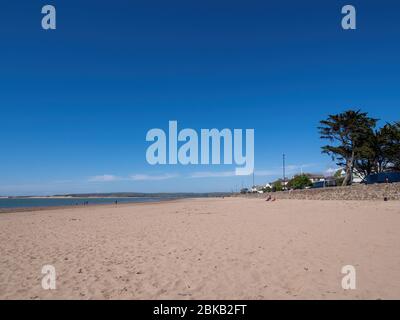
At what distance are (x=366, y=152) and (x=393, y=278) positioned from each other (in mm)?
43304

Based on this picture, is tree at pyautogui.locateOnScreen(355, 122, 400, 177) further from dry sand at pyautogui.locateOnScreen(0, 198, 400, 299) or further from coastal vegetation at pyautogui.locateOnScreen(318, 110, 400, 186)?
dry sand at pyautogui.locateOnScreen(0, 198, 400, 299)

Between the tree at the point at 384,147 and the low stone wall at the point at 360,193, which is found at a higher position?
the tree at the point at 384,147

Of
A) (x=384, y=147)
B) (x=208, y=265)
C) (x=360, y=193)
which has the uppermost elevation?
(x=384, y=147)

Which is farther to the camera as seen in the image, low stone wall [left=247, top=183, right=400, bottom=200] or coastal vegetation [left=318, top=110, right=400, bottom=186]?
coastal vegetation [left=318, top=110, right=400, bottom=186]

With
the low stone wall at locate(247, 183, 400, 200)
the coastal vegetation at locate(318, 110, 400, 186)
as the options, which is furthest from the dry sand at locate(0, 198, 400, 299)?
the coastal vegetation at locate(318, 110, 400, 186)

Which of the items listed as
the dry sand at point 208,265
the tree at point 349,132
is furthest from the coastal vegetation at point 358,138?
the dry sand at point 208,265

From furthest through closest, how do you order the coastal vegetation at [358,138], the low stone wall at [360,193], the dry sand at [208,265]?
the coastal vegetation at [358,138] → the low stone wall at [360,193] → the dry sand at [208,265]

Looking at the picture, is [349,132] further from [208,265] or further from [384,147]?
[208,265]

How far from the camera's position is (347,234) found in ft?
36.2

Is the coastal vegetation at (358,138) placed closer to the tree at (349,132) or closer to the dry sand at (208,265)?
the tree at (349,132)

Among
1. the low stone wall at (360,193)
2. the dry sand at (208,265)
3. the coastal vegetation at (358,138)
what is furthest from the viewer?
the coastal vegetation at (358,138)

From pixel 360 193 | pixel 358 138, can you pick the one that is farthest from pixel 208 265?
pixel 358 138
